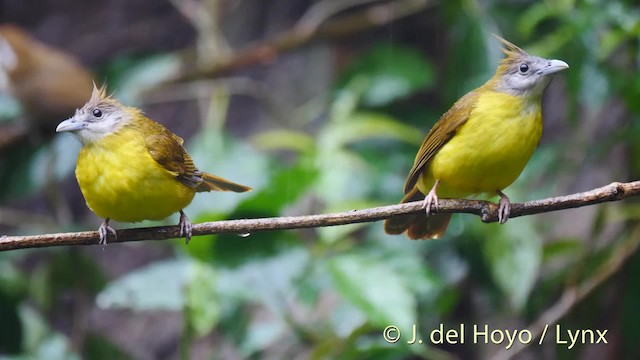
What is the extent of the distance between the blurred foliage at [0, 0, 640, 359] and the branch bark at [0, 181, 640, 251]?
0.51 m

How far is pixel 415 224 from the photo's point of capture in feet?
4.01

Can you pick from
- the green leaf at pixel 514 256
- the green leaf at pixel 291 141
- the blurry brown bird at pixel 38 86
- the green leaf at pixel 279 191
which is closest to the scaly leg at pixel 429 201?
the green leaf at pixel 279 191

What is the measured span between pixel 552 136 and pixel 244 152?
1.08 meters

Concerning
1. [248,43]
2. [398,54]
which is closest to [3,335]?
[398,54]

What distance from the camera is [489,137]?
111 centimetres

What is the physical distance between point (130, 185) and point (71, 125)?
0.18 m

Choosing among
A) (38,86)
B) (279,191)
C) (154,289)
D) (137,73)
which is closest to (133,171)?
(279,191)

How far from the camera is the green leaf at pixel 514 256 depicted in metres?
2.07

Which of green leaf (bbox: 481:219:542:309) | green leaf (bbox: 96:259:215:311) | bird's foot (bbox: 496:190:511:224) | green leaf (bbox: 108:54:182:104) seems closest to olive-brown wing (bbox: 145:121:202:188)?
bird's foot (bbox: 496:190:511:224)

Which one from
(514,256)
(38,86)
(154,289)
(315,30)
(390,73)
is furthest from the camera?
(315,30)

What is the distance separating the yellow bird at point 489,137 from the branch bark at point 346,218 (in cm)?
2

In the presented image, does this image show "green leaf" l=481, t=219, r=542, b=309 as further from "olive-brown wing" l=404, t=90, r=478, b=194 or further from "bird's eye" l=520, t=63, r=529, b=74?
"bird's eye" l=520, t=63, r=529, b=74

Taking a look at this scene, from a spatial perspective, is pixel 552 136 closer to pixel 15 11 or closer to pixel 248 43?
pixel 248 43

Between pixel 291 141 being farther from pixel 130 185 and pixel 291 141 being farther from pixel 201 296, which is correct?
pixel 130 185
